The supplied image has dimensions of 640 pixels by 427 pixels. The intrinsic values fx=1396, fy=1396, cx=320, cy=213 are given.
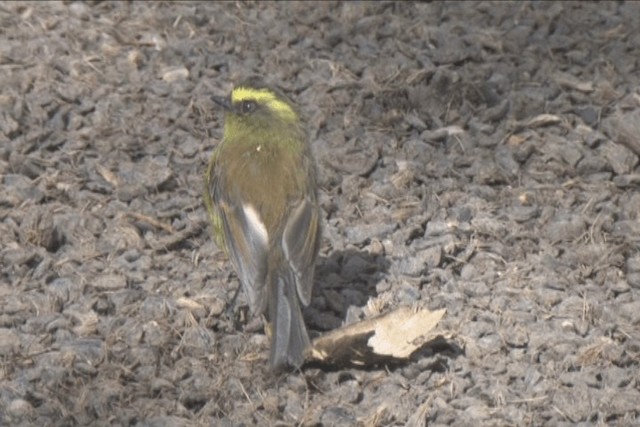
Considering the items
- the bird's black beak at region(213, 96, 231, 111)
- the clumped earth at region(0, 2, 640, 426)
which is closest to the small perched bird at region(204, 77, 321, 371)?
the bird's black beak at region(213, 96, 231, 111)

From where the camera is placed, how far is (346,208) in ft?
25.5

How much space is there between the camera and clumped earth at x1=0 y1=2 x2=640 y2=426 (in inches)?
251

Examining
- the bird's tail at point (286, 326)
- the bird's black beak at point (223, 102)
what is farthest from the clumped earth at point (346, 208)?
the bird's black beak at point (223, 102)

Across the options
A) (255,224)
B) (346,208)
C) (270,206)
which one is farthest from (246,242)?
(346,208)

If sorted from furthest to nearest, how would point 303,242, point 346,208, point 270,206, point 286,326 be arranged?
point 346,208, point 270,206, point 303,242, point 286,326

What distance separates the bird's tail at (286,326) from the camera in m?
6.43

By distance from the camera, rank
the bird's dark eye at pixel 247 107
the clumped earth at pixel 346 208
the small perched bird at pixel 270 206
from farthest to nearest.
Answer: the bird's dark eye at pixel 247 107 → the small perched bird at pixel 270 206 → the clumped earth at pixel 346 208

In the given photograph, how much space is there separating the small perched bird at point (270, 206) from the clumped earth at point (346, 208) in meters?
0.25

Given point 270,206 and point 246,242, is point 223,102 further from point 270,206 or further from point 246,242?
point 246,242

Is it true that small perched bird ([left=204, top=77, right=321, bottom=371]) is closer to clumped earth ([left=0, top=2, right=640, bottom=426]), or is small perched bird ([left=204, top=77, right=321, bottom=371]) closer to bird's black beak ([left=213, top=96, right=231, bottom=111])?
bird's black beak ([left=213, top=96, right=231, bottom=111])

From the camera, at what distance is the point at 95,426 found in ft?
19.9

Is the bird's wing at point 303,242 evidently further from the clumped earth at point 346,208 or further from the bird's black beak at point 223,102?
the bird's black beak at point 223,102

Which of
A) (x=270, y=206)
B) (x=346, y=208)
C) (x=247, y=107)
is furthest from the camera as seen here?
(x=346, y=208)

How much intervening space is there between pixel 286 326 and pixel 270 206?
78cm
